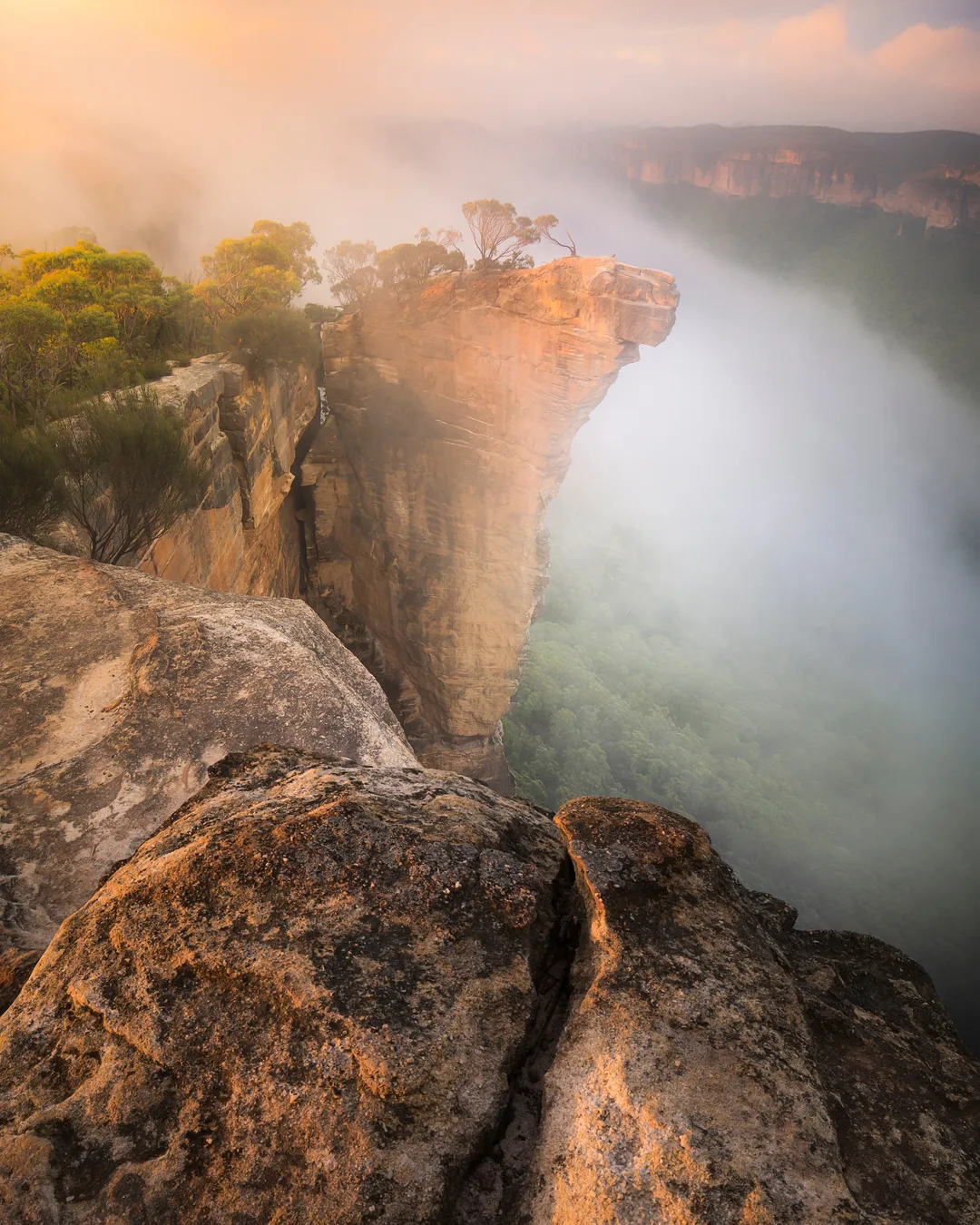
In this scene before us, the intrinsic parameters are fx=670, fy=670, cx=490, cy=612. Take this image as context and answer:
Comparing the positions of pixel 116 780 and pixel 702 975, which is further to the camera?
pixel 116 780

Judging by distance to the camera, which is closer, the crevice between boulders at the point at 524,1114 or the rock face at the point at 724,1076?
the rock face at the point at 724,1076

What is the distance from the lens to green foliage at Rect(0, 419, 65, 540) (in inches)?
318

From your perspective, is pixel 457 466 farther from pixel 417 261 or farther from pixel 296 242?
pixel 296 242

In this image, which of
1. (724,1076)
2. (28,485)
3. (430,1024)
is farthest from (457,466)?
(724,1076)

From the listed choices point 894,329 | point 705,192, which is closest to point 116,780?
point 894,329

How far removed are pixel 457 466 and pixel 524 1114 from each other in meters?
20.3

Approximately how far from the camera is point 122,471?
9445mm

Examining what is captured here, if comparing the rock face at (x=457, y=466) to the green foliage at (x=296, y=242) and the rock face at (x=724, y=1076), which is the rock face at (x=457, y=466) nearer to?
the green foliage at (x=296, y=242)

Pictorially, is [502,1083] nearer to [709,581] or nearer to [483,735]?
[483,735]

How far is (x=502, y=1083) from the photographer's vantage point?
7.54 feet

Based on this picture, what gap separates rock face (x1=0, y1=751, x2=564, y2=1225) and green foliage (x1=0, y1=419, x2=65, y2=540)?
6.94 metres

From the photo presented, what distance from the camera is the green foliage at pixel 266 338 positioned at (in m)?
15.6

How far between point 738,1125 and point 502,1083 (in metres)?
0.76

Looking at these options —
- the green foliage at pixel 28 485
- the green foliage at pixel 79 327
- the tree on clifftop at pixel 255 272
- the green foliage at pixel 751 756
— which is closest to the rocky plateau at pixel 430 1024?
the green foliage at pixel 28 485
